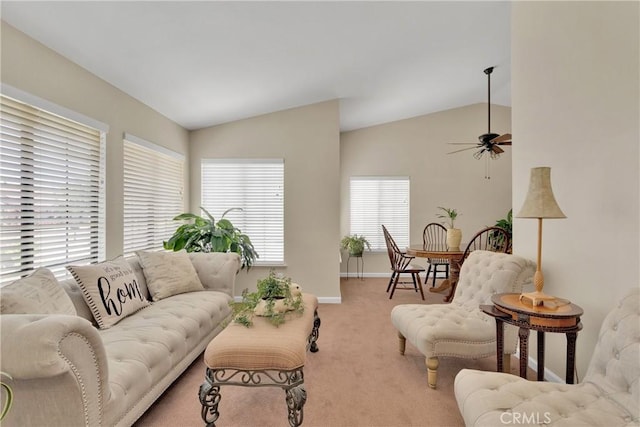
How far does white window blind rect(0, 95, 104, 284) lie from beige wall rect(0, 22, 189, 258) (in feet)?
0.37

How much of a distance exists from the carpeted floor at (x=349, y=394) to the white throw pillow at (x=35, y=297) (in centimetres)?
85

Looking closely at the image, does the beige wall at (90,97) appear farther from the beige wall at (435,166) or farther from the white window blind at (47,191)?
the beige wall at (435,166)

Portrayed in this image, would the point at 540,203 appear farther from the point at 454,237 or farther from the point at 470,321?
the point at 454,237

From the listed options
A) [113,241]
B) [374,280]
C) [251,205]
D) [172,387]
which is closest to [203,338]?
[172,387]

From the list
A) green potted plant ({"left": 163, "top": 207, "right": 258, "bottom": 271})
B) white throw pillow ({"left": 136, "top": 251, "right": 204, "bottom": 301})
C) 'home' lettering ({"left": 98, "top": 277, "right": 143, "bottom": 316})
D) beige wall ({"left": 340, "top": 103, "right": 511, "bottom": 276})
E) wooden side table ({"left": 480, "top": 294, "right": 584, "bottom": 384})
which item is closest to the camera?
wooden side table ({"left": 480, "top": 294, "right": 584, "bottom": 384})

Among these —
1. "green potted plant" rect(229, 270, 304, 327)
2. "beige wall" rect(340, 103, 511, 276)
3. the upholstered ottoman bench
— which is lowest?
the upholstered ottoman bench

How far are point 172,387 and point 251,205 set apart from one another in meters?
2.71

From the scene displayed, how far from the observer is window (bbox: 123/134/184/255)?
334cm

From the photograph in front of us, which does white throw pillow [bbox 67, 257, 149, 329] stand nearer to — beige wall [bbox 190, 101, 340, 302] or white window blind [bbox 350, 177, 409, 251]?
beige wall [bbox 190, 101, 340, 302]

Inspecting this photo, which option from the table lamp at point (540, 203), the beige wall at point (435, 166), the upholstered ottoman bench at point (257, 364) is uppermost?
the beige wall at point (435, 166)

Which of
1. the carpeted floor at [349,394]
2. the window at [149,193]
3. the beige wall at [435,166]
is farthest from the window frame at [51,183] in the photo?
the beige wall at [435,166]

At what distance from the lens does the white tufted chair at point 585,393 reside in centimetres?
128

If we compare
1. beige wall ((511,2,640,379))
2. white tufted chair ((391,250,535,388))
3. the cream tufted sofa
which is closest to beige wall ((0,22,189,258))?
the cream tufted sofa

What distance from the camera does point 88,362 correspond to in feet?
4.58
